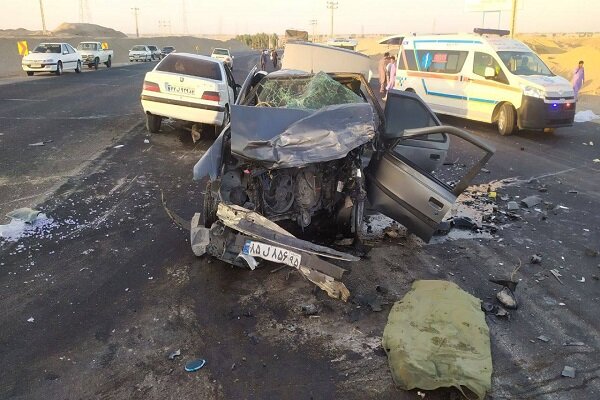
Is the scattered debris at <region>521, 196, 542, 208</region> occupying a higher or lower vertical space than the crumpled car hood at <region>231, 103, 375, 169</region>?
lower

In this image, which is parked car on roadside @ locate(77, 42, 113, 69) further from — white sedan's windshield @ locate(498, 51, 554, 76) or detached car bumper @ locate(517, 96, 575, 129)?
detached car bumper @ locate(517, 96, 575, 129)

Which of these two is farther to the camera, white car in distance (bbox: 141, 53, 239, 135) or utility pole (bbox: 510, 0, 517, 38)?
utility pole (bbox: 510, 0, 517, 38)

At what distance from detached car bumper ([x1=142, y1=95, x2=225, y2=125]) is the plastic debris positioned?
23.2 ft

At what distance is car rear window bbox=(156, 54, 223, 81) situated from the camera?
401 inches

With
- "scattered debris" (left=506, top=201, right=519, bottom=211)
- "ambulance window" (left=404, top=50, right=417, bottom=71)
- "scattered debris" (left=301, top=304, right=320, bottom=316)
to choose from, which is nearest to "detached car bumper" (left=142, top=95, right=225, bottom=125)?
"scattered debris" (left=506, top=201, right=519, bottom=211)

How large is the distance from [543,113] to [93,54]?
3027 cm

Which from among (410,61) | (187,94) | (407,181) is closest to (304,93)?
(407,181)

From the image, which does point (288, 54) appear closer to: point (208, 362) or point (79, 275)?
point (79, 275)

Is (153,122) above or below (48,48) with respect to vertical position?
below

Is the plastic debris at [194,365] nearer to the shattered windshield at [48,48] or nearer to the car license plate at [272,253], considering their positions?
the car license plate at [272,253]

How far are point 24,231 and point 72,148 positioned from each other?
14.3 feet

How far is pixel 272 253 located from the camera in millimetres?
4062

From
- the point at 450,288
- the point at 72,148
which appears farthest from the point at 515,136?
the point at 72,148

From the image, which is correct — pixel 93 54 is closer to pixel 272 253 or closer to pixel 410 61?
pixel 410 61
